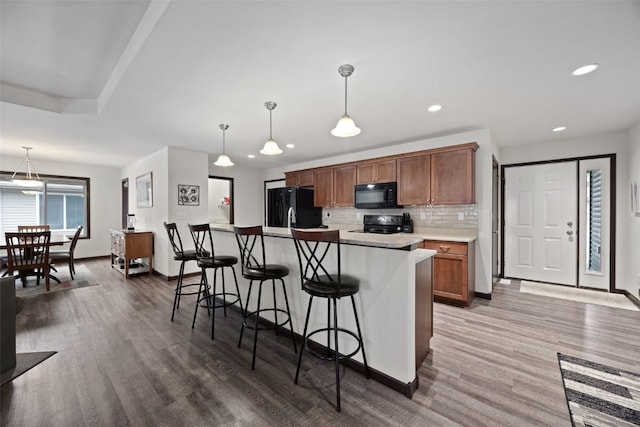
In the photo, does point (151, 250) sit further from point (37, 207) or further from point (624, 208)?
point (624, 208)

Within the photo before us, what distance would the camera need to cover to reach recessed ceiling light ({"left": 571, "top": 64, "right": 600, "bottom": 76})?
208 cm

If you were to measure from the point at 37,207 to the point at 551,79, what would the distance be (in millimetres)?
9547

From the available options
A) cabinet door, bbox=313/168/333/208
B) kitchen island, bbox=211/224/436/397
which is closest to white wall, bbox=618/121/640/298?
kitchen island, bbox=211/224/436/397

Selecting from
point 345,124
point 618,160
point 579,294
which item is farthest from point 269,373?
point 618,160

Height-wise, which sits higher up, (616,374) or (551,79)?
(551,79)

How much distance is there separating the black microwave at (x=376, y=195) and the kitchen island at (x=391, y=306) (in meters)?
2.19

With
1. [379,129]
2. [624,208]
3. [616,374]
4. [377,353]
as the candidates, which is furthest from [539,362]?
[624,208]

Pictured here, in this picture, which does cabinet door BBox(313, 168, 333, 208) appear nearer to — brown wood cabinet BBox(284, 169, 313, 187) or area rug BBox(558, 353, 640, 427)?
brown wood cabinet BBox(284, 169, 313, 187)

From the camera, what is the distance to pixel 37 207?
6199 mm

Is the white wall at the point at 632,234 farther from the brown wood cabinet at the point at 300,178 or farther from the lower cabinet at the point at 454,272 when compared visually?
the brown wood cabinet at the point at 300,178

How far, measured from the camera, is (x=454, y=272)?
11.2 feet

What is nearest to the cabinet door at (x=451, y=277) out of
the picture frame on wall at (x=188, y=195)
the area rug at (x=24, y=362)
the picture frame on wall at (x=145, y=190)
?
the area rug at (x=24, y=362)

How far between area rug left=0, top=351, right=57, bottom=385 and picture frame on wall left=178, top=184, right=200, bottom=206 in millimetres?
2919

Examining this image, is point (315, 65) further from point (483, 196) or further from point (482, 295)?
point (482, 295)
